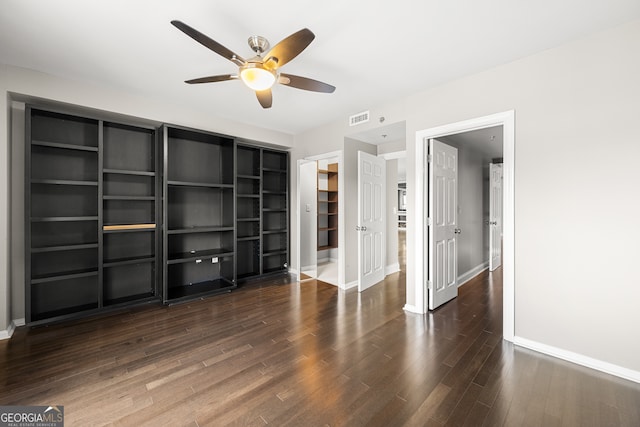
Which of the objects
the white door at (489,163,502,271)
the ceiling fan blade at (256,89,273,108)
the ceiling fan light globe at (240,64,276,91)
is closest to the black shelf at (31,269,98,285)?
the ceiling fan blade at (256,89,273,108)

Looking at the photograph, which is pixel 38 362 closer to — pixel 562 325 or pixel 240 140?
pixel 240 140

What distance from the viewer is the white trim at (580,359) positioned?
195 cm

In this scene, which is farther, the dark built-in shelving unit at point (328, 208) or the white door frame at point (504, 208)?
the dark built-in shelving unit at point (328, 208)

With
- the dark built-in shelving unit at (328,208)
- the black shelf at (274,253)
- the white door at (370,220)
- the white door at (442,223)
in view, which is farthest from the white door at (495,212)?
the black shelf at (274,253)

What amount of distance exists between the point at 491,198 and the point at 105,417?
246 inches

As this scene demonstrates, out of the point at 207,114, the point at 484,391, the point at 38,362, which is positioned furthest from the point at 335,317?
the point at 207,114

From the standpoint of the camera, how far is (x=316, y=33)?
207 cm

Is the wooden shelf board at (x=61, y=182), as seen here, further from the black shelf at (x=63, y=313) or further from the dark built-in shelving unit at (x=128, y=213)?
the black shelf at (x=63, y=313)

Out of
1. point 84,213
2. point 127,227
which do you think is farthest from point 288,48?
point 84,213

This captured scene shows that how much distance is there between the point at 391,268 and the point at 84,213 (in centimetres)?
488

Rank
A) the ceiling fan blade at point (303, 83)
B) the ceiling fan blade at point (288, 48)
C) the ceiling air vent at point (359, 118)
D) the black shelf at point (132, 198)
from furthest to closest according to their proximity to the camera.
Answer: the ceiling air vent at point (359, 118) → the black shelf at point (132, 198) → the ceiling fan blade at point (303, 83) → the ceiling fan blade at point (288, 48)

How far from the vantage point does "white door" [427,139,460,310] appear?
3.16m

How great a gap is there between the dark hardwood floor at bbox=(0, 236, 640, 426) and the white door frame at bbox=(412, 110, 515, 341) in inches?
10.5

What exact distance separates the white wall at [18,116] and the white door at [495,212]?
6.10 meters
